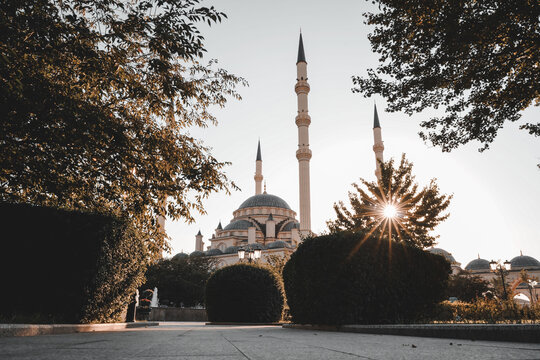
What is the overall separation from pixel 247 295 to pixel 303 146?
1033 inches

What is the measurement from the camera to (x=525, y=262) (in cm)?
6581

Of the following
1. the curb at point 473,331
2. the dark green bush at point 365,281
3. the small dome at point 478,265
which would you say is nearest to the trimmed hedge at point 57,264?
the dark green bush at point 365,281

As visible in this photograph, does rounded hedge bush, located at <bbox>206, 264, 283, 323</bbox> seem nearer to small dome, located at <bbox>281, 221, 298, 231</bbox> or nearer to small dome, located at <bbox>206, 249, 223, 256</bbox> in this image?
small dome, located at <bbox>206, 249, 223, 256</bbox>

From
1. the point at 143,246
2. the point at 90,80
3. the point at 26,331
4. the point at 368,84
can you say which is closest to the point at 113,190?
the point at 143,246

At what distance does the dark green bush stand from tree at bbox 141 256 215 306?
33881mm

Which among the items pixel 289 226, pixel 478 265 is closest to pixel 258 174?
pixel 289 226

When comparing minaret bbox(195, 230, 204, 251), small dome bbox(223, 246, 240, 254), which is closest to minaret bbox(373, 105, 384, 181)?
small dome bbox(223, 246, 240, 254)

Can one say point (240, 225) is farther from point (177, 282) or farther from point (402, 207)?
point (402, 207)

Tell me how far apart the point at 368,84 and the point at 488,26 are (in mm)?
2822

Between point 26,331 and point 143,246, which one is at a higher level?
point 143,246

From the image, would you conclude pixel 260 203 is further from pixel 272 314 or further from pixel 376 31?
pixel 376 31

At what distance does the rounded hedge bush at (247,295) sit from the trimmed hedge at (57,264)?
716 cm

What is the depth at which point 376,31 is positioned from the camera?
812cm

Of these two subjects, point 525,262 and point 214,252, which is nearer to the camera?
point 214,252
